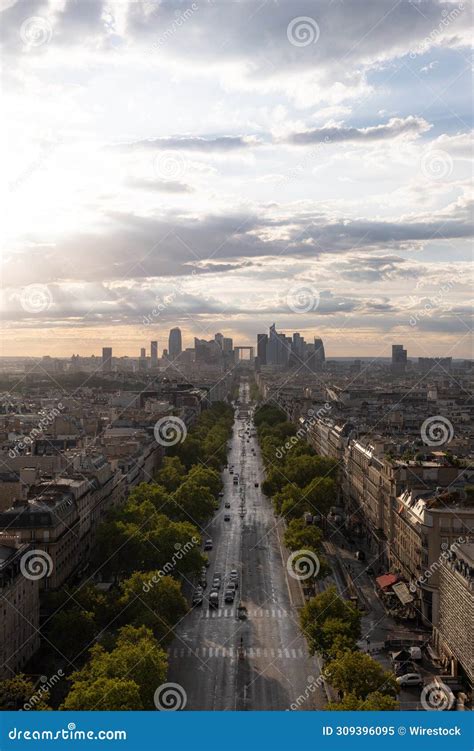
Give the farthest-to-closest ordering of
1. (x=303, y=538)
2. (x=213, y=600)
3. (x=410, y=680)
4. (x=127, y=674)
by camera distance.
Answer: (x=303, y=538) → (x=213, y=600) → (x=410, y=680) → (x=127, y=674)

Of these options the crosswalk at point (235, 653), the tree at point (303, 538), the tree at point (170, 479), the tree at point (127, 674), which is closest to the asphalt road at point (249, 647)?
the crosswalk at point (235, 653)

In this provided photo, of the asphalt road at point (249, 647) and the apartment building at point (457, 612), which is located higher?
the apartment building at point (457, 612)

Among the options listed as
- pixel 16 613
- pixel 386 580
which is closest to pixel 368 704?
pixel 16 613

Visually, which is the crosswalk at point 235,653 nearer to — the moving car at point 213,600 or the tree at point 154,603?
the tree at point 154,603

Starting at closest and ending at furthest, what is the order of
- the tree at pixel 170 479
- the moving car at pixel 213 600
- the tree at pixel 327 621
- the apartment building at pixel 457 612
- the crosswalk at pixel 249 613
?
the apartment building at pixel 457 612 → the tree at pixel 327 621 → the crosswalk at pixel 249 613 → the moving car at pixel 213 600 → the tree at pixel 170 479

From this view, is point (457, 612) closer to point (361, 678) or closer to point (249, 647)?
point (361, 678)

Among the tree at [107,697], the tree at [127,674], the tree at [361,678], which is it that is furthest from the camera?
the tree at [361,678]
